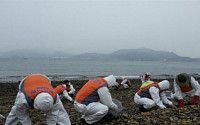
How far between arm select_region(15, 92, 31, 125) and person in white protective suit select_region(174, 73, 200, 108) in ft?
18.4

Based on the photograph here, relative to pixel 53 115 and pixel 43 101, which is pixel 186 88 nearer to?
pixel 53 115

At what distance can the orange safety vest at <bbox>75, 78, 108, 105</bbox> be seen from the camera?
5.77 metres

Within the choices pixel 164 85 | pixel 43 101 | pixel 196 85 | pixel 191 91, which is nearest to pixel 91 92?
pixel 43 101

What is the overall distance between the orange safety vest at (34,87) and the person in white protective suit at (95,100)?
141 centimetres

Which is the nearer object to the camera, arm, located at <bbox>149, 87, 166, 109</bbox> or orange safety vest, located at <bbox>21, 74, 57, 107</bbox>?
orange safety vest, located at <bbox>21, 74, 57, 107</bbox>

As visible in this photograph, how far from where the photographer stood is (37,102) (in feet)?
13.6

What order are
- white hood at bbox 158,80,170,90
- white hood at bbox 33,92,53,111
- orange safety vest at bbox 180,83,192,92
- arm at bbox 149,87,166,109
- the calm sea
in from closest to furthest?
white hood at bbox 33,92,53,111, arm at bbox 149,87,166,109, white hood at bbox 158,80,170,90, orange safety vest at bbox 180,83,192,92, the calm sea

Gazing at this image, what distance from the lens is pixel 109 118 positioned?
629 centimetres

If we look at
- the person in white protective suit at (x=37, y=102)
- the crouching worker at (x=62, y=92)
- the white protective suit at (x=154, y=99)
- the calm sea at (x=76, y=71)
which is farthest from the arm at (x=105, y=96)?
the calm sea at (x=76, y=71)

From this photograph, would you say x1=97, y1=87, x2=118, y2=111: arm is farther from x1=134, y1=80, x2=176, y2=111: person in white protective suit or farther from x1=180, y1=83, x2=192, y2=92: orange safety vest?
x1=180, y1=83, x2=192, y2=92: orange safety vest

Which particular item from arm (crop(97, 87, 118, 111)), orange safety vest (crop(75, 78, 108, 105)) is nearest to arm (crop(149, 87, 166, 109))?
arm (crop(97, 87, 118, 111))

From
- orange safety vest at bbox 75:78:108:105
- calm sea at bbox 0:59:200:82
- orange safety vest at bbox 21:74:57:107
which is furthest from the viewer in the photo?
calm sea at bbox 0:59:200:82

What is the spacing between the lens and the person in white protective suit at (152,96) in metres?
7.22

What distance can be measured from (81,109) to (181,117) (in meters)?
2.72
